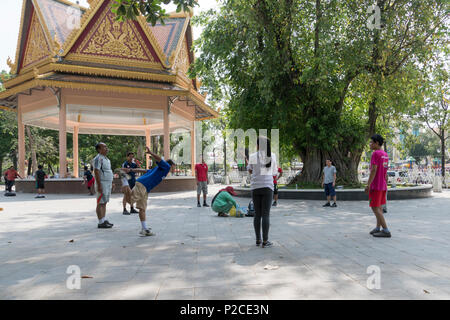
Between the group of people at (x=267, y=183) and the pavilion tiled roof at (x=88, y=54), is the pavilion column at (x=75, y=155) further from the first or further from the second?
the group of people at (x=267, y=183)

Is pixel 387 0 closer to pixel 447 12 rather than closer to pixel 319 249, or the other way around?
pixel 447 12

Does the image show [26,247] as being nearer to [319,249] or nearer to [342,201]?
[319,249]

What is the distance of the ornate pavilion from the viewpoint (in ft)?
60.7

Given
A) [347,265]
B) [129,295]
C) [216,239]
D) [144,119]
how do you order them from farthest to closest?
[144,119] → [216,239] → [347,265] → [129,295]

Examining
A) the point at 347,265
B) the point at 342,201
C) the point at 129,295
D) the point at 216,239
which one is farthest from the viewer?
the point at 342,201

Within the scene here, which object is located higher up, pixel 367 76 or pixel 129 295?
pixel 367 76

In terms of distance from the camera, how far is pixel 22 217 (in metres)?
9.70

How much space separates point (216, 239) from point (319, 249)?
1.87 meters

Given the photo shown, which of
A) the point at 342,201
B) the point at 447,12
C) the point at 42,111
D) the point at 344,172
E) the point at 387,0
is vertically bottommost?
the point at 342,201

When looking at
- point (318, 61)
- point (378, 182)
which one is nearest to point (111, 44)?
point (318, 61)

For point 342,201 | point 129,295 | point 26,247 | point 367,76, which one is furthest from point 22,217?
point 367,76

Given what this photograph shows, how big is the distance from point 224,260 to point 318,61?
10527mm

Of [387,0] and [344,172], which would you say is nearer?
[387,0]

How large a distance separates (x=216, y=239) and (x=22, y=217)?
20.6ft
